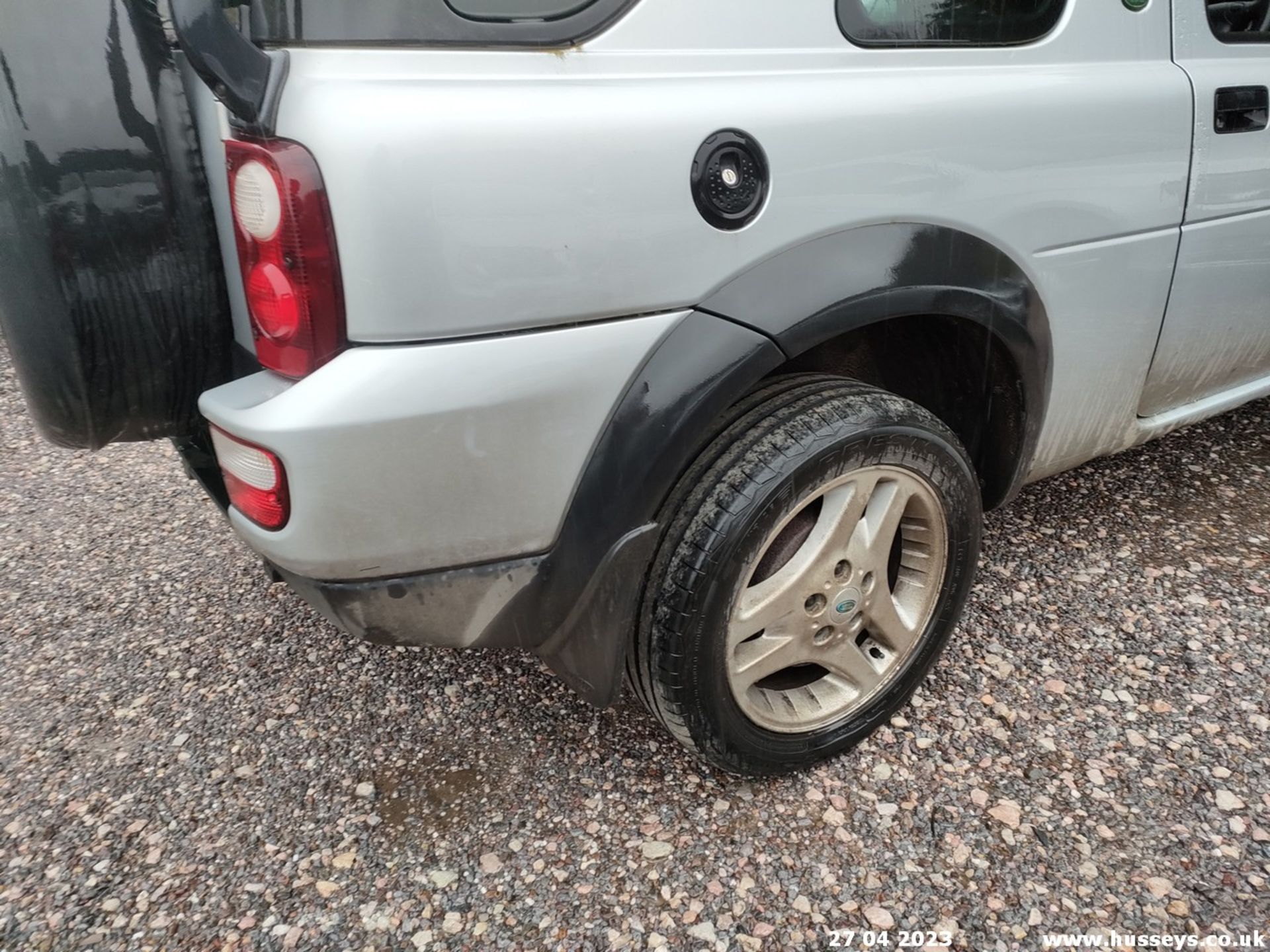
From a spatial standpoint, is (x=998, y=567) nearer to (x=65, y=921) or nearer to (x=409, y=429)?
(x=409, y=429)

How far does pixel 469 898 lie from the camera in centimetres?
174

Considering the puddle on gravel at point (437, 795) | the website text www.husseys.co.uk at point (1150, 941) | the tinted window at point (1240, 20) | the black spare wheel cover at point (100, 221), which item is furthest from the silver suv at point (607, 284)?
the website text www.husseys.co.uk at point (1150, 941)

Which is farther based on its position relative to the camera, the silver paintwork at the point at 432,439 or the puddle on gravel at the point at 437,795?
the puddle on gravel at the point at 437,795

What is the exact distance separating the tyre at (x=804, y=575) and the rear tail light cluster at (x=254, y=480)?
0.66 metres

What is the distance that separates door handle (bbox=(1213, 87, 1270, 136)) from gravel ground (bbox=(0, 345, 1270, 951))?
120 centimetres

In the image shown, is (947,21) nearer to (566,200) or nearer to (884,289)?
(884,289)

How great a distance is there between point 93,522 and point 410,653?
1.58m

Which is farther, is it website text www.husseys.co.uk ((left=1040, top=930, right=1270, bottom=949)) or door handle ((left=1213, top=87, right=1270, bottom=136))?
door handle ((left=1213, top=87, right=1270, bottom=136))

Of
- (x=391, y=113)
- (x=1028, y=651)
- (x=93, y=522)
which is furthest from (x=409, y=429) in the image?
(x=93, y=522)

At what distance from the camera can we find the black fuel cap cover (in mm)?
1452

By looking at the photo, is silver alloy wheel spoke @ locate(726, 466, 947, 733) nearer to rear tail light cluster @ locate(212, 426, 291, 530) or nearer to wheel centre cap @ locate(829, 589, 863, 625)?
wheel centre cap @ locate(829, 589, 863, 625)

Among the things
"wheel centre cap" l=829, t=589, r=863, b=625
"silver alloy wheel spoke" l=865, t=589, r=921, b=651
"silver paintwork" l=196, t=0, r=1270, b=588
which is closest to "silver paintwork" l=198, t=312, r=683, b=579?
"silver paintwork" l=196, t=0, r=1270, b=588

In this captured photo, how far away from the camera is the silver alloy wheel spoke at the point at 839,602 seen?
5.90 ft

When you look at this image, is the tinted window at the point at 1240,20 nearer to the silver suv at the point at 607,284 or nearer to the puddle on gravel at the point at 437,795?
the silver suv at the point at 607,284
